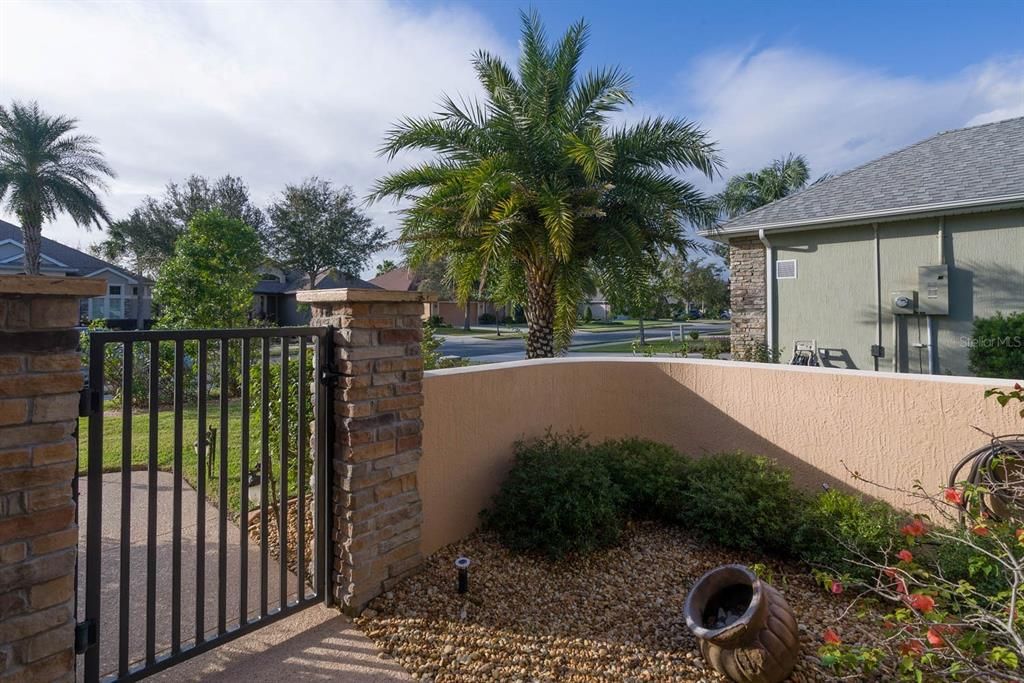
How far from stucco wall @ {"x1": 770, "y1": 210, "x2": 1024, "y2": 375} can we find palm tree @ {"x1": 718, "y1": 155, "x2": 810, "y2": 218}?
14.4 m

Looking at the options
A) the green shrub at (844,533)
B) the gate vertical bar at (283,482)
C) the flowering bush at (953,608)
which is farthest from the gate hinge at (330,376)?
the green shrub at (844,533)

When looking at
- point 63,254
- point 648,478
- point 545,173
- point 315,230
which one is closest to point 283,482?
point 648,478

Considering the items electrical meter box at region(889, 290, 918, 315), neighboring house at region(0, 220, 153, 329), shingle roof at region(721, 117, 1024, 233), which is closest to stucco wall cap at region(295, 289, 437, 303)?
shingle roof at region(721, 117, 1024, 233)

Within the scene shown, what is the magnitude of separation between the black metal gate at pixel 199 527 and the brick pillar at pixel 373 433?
0.39 feet

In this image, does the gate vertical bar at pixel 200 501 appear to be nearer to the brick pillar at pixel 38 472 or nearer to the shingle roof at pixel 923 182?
the brick pillar at pixel 38 472

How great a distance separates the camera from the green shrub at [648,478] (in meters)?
4.55

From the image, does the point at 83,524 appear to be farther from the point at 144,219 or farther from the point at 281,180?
the point at 144,219

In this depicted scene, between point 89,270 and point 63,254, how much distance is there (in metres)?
1.53

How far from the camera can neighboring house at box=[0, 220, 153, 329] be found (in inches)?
851

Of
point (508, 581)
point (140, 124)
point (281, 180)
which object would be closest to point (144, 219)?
point (281, 180)

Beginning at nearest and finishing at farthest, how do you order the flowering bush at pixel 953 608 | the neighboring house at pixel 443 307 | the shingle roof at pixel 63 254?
the flowering bush at pixel 953 608
the shingle roof at pixel 63 254
the neighboring house at pixel 443 307

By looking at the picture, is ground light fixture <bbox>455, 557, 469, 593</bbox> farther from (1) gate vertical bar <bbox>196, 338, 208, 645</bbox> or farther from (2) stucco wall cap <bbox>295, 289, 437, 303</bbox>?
(2) stucco wall cap <bbox>295, 289, 437, 303</bbox>

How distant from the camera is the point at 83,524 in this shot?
4.39 m

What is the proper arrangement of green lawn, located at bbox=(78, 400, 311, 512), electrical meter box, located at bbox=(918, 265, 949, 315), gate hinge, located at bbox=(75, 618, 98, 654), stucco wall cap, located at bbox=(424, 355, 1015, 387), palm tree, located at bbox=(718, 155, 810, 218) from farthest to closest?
palm tree, located at bbox=(718, 155, 810, 218)
electrical meter box, located at bbox=(918, 265, 949, 315)
green lawn, located at bbox=(78, 400, 311, 512)
stucco wall cap, located at bbox=(424, 355, 1015, 387)
gate hinge, located at bbox=(75, 618, 98, 654)
